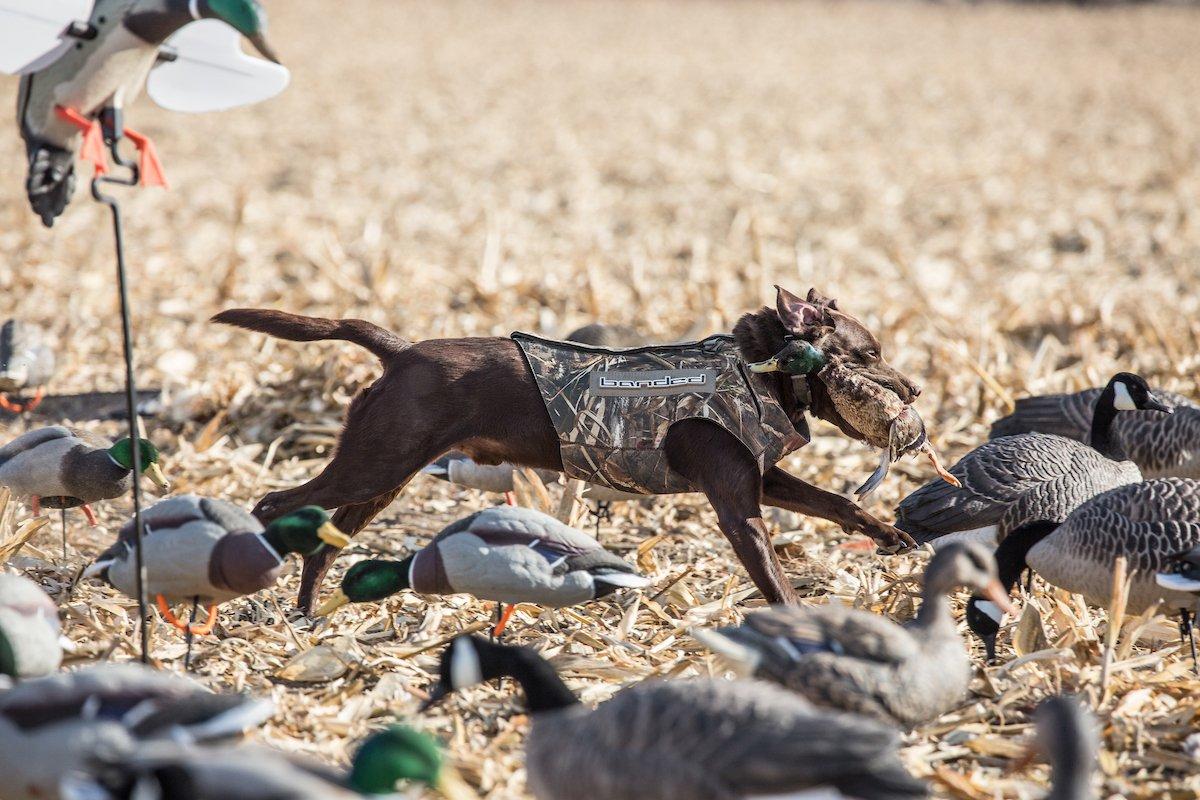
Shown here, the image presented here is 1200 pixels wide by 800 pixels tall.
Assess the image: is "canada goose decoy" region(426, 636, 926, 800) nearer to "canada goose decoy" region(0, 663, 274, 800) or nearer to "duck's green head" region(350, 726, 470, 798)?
"duck's green head" region(350, 726, 470, 798)

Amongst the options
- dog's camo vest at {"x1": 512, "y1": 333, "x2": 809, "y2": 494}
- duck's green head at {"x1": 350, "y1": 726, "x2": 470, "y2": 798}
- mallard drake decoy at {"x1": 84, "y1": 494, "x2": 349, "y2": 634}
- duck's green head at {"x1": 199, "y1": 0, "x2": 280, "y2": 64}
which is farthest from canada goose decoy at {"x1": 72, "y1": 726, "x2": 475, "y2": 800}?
duck's green head at {"x1": 199, "y1": 0, "x2": 280, "y2": 64}

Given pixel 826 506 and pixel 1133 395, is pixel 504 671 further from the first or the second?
pixel 1133 395

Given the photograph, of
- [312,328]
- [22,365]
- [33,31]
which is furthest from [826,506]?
[22,365]

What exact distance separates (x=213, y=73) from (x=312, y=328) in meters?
1.07

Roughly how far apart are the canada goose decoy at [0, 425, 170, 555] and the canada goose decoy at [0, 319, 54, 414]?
6.17ft

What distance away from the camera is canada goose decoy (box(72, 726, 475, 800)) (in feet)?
10.0

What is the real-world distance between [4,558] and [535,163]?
1088 cm

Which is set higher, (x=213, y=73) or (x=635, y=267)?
(x=213, y=73)

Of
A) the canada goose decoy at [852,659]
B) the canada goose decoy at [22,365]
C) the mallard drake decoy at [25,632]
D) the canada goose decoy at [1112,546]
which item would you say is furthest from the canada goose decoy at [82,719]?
the canada goose decoy at [22,365]

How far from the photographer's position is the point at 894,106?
19.6 meters

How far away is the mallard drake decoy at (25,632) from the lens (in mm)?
3896

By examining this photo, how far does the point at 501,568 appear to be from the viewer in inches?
179

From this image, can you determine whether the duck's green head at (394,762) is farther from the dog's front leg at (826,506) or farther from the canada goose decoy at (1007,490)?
the canada goose decoy at (1007,490)

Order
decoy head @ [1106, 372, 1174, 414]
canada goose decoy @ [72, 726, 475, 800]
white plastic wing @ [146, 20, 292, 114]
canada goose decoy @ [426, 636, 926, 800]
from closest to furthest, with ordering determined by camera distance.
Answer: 1. canada goose decoy @ [72, 726, 475, 800]
2. canada goose decoy @ [426, 636, 926, 800]
3. white plastic wing @ [146, 20, 292, 114]
4. decoy head @ [1106, 372, 1174, 414]
